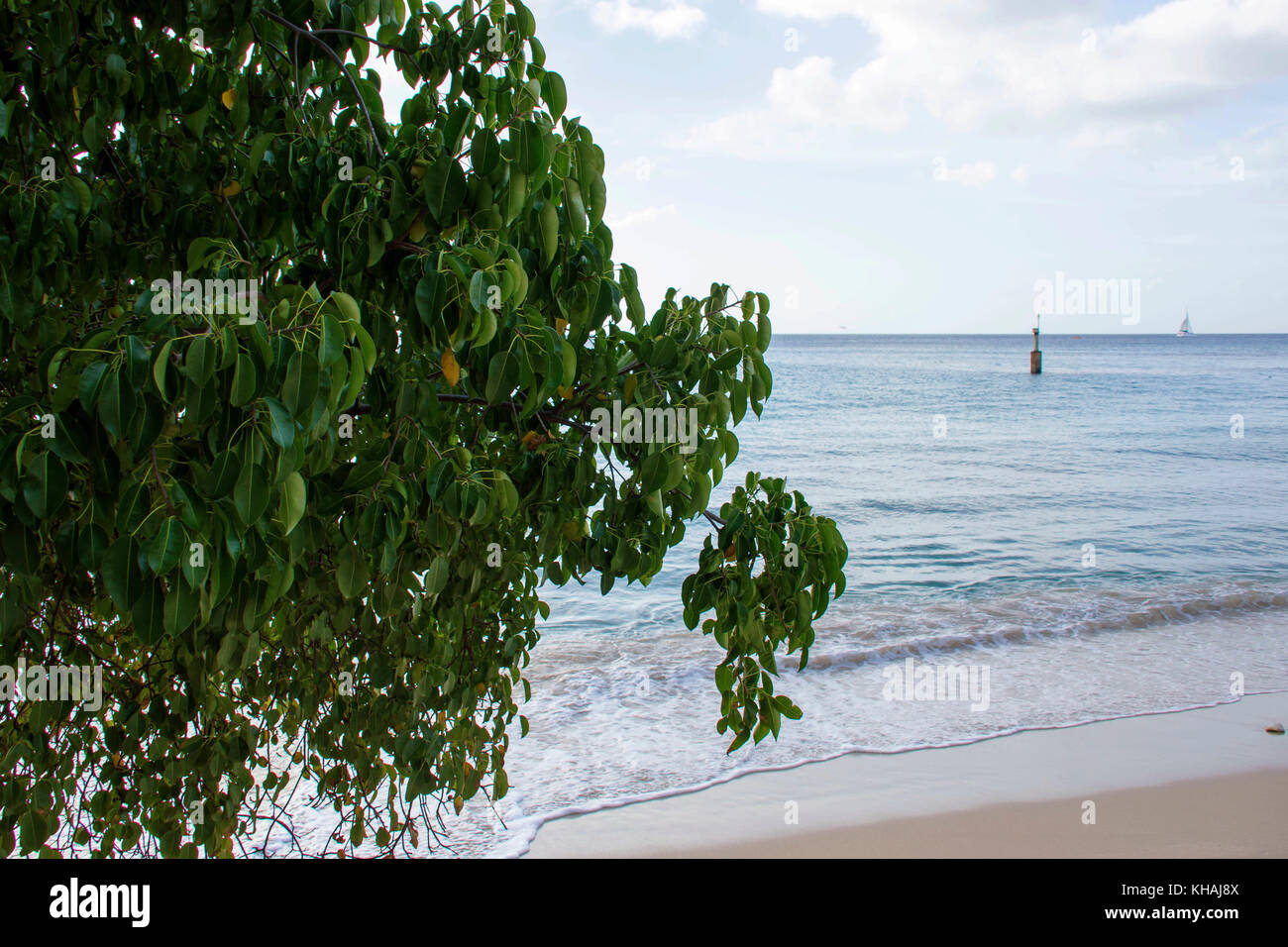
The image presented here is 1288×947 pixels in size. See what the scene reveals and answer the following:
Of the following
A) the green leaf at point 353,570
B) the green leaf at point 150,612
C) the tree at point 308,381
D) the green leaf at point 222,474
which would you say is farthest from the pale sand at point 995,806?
the green leaf at point 222,474

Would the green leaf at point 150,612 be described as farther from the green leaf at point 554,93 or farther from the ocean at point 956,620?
the ocean at point 956,620

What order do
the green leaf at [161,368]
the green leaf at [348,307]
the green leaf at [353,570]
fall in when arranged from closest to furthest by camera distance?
1. the green leaf at [161,368]
2. the green leaf at [348,307]
3. the green leaf at [353,570]

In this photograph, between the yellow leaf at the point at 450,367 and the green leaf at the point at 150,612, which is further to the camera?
the yellow leaf at the point at 450,367

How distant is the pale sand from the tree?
265cm

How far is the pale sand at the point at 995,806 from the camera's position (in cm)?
411

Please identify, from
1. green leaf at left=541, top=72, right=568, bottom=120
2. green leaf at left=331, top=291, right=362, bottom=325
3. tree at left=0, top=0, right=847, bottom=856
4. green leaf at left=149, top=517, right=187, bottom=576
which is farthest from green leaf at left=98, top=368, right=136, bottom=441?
green leaf at left=541, top=72, right=568, bottom=120

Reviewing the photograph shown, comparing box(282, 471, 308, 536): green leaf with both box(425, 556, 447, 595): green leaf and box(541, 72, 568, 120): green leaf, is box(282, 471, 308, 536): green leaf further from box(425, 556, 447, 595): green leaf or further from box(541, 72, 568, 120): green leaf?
box(541, 72, 568, 120): green leaf

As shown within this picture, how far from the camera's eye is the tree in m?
0.98

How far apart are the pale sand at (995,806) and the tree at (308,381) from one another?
2.65 meters

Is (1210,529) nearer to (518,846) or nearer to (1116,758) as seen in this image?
(1116,758)

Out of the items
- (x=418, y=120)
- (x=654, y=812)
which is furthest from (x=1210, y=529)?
(x=418, y=120)

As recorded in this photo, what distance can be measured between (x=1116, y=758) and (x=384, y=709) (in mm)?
4589

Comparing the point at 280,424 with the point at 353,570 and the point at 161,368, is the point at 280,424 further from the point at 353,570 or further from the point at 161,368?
the point at 353,570
